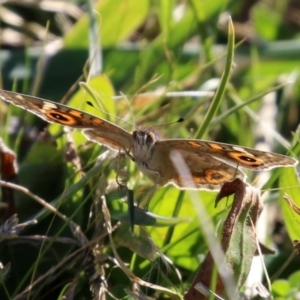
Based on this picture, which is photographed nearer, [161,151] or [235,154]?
[235,154]

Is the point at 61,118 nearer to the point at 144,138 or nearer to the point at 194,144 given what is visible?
the point at 144,138

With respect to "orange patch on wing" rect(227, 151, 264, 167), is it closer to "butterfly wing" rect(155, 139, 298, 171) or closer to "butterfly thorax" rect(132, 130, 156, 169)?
"butterfly wing" rect(155, 139, 298, 171)

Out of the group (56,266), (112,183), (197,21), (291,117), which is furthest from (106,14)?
(56,266)

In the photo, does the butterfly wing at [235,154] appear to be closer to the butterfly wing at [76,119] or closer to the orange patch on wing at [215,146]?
the orange patch on wing at [215,146]

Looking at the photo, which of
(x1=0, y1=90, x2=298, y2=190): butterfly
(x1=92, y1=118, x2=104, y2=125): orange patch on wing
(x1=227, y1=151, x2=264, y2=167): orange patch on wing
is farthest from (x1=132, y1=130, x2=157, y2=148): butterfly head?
(x1=227, y1=151, x2=264, y2=167): orange patch on wing

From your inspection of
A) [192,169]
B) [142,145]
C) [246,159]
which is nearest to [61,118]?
[142,145]

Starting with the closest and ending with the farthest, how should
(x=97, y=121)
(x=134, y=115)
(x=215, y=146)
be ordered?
(x=215, y=146), (x=97, y=121), (x=134, y=115)

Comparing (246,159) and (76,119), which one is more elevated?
(76,119)
